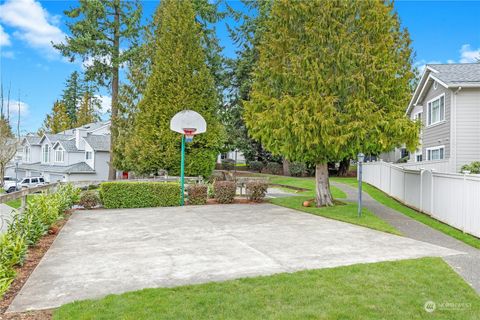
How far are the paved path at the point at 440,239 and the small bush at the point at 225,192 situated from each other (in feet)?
16.7

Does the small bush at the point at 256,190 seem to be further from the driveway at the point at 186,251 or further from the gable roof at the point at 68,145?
the gable roof at the point at 68,145

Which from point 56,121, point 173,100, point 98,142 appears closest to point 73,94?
point 56,121

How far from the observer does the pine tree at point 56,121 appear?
5672 cm

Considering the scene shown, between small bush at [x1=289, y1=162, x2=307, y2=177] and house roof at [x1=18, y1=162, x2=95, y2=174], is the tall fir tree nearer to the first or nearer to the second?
house roof at [x1=18, y1=162, x2=95, y2=174]

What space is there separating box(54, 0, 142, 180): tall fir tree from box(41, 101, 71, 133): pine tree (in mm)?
32676

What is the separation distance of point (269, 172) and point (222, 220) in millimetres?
22914

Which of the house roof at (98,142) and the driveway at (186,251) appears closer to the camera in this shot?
the driveway at (186,251)

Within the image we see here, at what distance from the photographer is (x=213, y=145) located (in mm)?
23109

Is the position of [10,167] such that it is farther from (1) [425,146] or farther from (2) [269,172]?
(1) [425,146]

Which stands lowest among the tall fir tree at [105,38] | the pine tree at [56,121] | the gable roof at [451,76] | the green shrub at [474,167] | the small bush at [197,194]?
the small bush at [197,194]

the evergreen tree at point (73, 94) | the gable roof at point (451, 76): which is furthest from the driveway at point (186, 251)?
the evergreen tree at point (73, 94)

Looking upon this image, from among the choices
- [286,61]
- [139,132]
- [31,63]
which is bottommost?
[139,132]

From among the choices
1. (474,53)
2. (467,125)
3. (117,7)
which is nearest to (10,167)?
(117,7)

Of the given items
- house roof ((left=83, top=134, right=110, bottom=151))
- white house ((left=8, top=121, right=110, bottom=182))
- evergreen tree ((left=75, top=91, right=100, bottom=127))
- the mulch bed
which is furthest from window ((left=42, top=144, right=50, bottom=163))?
the mulch bed
